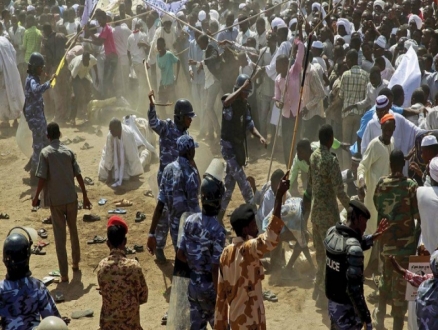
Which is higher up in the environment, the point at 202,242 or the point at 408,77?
the point at 408,77

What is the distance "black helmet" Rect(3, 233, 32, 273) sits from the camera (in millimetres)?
5520

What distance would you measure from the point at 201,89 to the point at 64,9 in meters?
7.06

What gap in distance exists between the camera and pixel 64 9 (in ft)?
68.7

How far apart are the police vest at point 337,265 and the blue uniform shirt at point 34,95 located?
6986 mm

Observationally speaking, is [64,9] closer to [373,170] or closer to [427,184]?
[373,170]

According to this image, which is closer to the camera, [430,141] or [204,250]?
[204,250]

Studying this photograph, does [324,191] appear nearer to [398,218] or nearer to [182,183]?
[398,218]

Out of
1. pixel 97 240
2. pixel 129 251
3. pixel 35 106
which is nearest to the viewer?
pixel 129 251

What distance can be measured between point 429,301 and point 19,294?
2732 millimetres

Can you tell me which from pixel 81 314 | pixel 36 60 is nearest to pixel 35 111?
pixel 36 60

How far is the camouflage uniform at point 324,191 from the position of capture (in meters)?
8.09

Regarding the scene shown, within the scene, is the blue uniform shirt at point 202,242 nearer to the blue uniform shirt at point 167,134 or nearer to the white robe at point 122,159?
the blue uniform shirt at point 167,134

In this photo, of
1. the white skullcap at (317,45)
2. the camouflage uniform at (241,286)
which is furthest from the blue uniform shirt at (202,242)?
the white skullcap at (317,45)

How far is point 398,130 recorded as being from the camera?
923 cm
